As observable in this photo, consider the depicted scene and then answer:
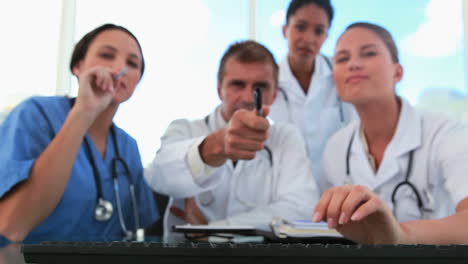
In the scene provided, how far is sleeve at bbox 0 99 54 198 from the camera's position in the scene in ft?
2.19

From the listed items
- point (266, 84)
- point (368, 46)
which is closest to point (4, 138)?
point (266, 84)

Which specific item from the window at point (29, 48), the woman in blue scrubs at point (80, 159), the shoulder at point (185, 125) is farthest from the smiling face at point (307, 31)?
the window at point (29, 48)

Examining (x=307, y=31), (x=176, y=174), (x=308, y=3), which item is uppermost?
(x=308, y=3)

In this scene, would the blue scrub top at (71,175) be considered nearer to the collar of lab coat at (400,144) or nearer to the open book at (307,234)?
the open book at (307,234)

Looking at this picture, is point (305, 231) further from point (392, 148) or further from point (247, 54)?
point (247, 54)

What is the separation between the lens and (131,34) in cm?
Result: 96

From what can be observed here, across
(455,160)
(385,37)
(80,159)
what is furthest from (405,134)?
(80,159)

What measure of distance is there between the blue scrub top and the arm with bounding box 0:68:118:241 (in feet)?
0.06

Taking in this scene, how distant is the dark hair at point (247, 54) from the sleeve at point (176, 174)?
0.94 ft

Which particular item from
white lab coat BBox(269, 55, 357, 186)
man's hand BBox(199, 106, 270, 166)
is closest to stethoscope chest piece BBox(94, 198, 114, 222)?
man's hand BBox(199, 106, 270, 166)

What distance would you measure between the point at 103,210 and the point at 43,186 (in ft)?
0.43

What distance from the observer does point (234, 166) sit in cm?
103

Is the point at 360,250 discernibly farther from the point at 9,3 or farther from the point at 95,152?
the point at 9,3

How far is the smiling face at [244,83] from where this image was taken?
104 centimetres
